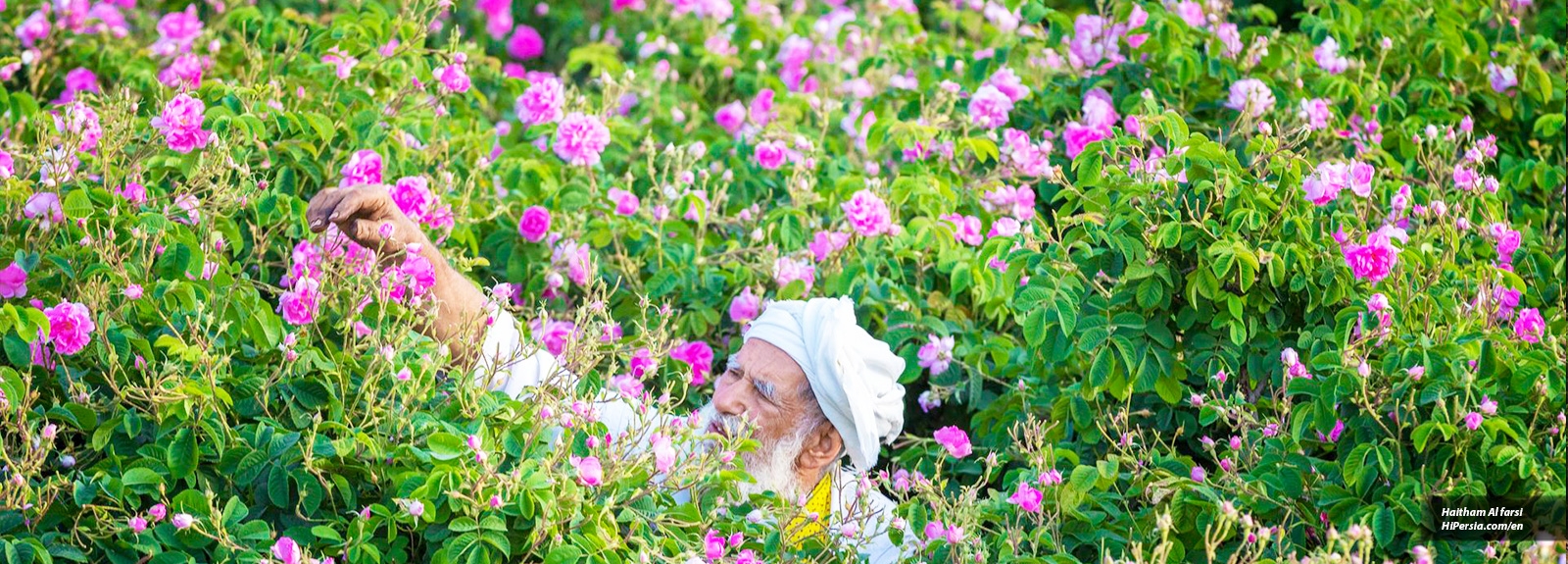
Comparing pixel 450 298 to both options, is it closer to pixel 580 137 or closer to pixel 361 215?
pixel 361 215

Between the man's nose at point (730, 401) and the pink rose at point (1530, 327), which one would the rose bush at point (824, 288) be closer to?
the pink rose at point (1530, 327)

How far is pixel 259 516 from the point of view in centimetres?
296

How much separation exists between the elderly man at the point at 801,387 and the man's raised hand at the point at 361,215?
31mm

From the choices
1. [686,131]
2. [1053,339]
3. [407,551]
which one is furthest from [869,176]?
[407,551]

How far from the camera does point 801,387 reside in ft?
11.8

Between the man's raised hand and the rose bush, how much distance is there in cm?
5

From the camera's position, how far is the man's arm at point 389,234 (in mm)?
3264

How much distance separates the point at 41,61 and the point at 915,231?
263 cm

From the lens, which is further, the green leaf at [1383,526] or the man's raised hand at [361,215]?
the man's raised hand at [361,215]

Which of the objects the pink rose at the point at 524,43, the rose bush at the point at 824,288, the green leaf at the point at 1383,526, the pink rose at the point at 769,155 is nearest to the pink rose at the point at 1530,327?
the rose bush at the point at 824,288

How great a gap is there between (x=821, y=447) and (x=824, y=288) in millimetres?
771

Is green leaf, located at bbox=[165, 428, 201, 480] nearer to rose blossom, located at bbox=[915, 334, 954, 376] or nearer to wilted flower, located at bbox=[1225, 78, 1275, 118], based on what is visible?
rose blossom, located at bbox=[915, 334, 954, 376]

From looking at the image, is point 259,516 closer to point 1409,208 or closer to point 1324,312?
point 1324,312

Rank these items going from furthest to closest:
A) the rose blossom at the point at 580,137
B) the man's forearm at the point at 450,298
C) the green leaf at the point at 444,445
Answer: the rose blossom at the point at 580,137, the man's forearm at the point at 450,298, the green leaf at the point at 444,445
